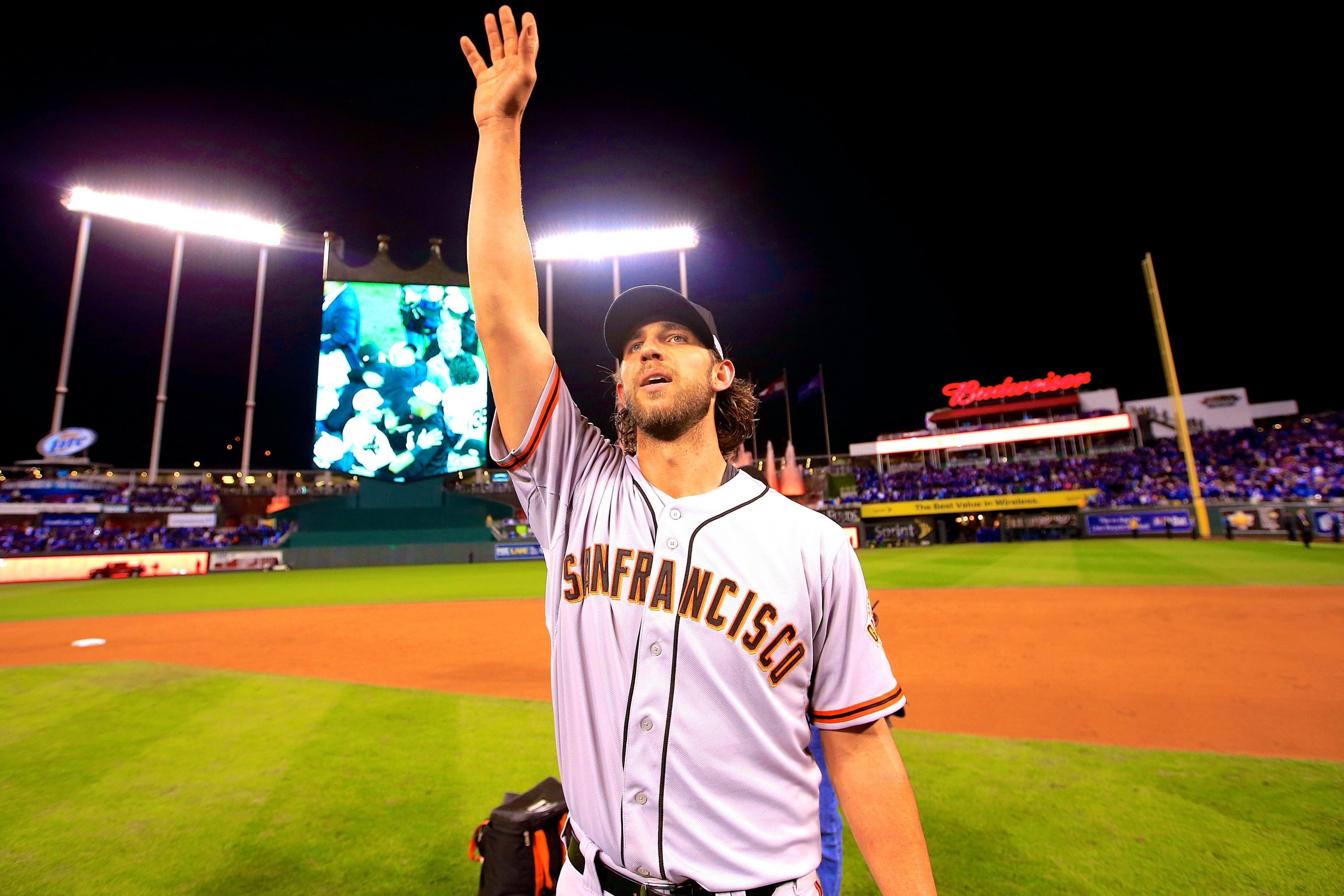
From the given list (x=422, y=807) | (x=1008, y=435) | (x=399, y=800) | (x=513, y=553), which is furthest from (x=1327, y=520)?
(x=513, y=553)

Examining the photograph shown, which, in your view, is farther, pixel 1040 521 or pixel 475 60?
pixel 1040 521

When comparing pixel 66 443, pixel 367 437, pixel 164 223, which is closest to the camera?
pixel 367 437

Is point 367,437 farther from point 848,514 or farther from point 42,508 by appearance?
point 42,508

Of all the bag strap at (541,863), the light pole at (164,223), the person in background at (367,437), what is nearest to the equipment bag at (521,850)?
the bag strap at (541,863)

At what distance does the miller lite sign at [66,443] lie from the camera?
37.2 meters

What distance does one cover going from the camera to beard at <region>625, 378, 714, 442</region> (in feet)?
5.71

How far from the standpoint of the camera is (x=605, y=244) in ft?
98.8

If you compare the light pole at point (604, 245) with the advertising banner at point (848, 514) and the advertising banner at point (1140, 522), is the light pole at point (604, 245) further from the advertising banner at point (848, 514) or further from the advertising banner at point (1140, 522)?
the advertising banner at point (1140, 522)

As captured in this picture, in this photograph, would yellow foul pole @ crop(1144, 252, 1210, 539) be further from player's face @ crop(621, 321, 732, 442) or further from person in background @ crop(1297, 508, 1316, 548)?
player's face @ crop(621, 321, 732, 442)

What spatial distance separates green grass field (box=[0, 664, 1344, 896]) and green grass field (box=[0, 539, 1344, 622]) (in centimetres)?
1152

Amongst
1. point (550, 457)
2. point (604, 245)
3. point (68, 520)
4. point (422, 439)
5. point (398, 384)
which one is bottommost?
point (550, 457)

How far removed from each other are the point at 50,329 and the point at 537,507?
217 feet

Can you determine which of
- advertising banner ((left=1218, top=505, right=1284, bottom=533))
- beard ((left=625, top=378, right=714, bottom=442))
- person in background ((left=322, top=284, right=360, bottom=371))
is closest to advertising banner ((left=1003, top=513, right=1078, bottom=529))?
advertising banner ((left=1218, top=505, right=1284, bottom=533))

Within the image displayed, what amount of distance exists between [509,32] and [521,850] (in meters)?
3.46
